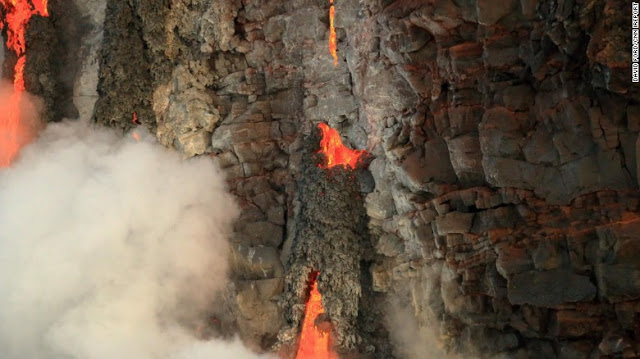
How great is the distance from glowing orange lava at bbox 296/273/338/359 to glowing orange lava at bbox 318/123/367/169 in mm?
3058

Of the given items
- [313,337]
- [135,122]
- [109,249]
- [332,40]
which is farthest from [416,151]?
[135,122]

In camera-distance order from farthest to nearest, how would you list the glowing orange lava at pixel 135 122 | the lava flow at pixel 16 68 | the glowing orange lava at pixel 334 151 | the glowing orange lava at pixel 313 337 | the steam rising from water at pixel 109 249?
the lava flow at pixel 16 68
the glowing orange lava at pixel 135 122
the glowing orange lava at pixel 334 151
the steam rising from water at pixel 109 249
the glowing orange lava at pixel 313 337

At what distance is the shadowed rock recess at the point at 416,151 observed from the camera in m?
11.2

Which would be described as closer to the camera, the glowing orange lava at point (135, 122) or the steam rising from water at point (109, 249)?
A: the steam rising from water at point (109, 249)

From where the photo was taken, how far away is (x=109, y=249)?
55.1ft

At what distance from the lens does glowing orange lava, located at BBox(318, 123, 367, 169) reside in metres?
16.5

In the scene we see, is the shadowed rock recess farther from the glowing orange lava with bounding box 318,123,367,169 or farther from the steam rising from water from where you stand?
the steam rising from water

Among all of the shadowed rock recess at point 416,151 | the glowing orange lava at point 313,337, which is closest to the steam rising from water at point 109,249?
the shadowed rock recess at point 416,151

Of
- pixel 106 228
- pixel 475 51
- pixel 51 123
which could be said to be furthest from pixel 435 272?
pixel 51 123

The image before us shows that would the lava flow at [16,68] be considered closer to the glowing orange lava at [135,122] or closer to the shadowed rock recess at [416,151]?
the shadowed rock recess at [416,151]

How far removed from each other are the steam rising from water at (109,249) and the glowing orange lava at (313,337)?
4.13 feet

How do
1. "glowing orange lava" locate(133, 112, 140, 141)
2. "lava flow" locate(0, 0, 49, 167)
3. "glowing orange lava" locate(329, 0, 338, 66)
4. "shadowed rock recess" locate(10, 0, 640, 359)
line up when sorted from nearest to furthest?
"shadowed rock recess" locate(10, 0, 640, 359) < "glowing orange lava" locate(329, 0, 338, 66) < "glowing orange lava" locate(133, 112, 140, 141) < "lava flow" locate(0, 0, 49, 167)

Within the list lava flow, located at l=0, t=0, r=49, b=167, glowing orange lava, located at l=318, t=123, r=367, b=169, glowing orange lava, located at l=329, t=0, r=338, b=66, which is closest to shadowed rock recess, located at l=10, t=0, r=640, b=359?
glowing orange lava, located at l=329, t=0, r=338, b=66

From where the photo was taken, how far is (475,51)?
42.8ft
